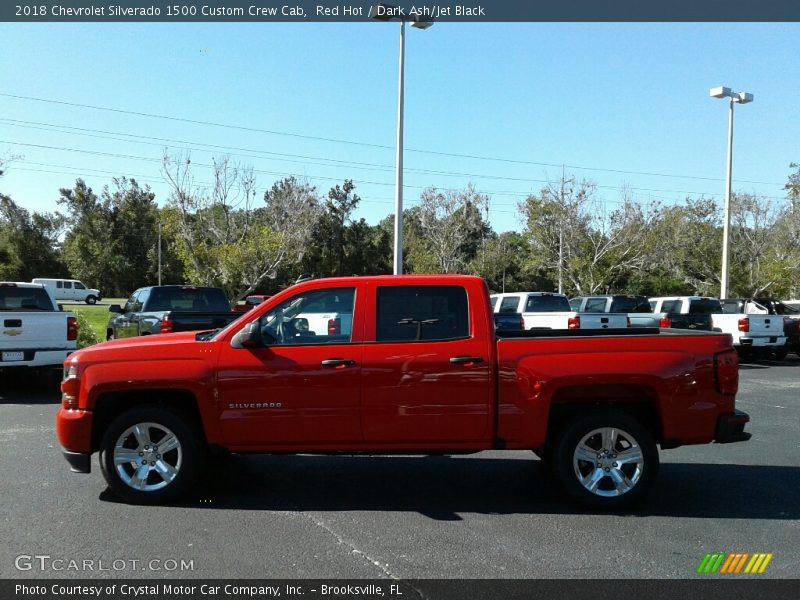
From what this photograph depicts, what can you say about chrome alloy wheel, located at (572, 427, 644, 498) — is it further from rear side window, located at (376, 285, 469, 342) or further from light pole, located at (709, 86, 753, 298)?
light pole, located at (709, 86, 753, 298)

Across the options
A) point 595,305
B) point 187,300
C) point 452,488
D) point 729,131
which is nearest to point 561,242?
point 729,131

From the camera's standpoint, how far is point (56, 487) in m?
6.17

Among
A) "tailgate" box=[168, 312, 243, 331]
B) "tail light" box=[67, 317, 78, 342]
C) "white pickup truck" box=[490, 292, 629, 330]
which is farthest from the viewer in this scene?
"white pickup truck" box=[490, 292, 629, 330]

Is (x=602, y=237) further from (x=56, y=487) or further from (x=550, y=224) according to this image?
(x=56, y=487)

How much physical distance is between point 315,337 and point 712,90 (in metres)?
24.5

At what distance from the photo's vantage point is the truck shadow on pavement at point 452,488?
18.7 feet

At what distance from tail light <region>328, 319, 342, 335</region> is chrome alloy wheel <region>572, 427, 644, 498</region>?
7.11 feet

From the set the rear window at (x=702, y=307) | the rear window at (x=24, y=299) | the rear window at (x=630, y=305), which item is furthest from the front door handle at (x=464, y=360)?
the rear window at (x=630, y=305)

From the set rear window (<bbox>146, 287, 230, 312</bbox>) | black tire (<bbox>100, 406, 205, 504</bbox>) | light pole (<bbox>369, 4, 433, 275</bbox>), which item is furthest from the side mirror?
light pole (<bbox>369, 4, 433, 275</bbox>)

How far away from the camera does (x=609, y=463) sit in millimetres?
5656

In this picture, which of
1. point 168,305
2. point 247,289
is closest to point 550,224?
point 247,289

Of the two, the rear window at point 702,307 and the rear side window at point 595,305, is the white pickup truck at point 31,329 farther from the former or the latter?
the rear window at point 702,307

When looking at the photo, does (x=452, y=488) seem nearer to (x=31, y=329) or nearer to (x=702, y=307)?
(x=31, y=329)

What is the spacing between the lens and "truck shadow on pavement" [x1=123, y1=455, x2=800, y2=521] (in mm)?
5691
